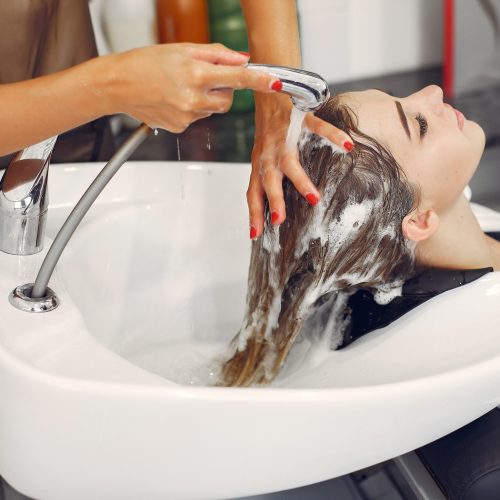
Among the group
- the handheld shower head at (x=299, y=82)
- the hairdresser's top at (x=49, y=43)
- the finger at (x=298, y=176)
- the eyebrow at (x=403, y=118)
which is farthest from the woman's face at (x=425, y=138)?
the hairdresser's top at (x=49, y=43)

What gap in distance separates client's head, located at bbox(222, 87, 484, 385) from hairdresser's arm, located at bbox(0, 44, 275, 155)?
335mm

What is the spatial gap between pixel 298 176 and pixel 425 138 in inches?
8.7

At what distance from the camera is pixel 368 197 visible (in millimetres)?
1207

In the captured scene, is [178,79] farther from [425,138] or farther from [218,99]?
[425,138]

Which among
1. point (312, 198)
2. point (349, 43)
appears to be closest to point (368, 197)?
point (312, 198)

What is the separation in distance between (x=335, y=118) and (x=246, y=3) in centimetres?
33

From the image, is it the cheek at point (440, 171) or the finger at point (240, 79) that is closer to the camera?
the finger at point (240, 79)

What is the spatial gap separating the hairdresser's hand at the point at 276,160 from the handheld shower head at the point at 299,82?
0.71 feet

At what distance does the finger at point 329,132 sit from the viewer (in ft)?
3.83

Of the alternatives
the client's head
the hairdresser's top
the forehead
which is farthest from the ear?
the hairdresser's top

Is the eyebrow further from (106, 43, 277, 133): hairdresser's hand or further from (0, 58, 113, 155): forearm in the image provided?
(0, 58, 113, 155): forearm

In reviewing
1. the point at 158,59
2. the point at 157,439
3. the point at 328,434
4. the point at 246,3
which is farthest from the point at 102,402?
the point at 246,3

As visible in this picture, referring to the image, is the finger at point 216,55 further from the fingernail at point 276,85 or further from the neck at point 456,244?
the neck at point 456,244

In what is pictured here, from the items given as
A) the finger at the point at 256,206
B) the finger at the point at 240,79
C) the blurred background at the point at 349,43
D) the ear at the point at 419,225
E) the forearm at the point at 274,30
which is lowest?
the blurred background at the point at 349,43
